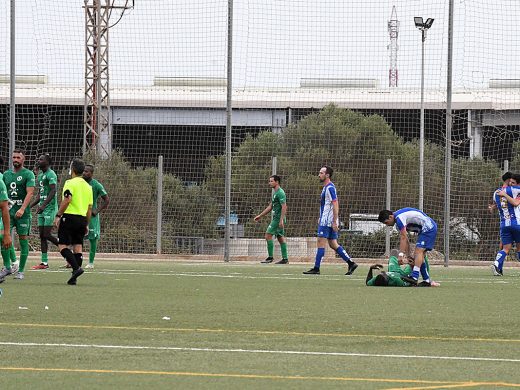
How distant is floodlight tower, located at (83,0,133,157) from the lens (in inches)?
1369

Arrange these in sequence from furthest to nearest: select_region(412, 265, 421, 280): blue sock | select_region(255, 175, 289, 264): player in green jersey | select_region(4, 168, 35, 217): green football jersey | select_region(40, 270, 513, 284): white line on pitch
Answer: select_region(255, 175, 289, 264): player in green jersey < select_region(40, 270, 513, 284): white line on pitch < select_region(4, 168, 35, 217): green football jersey < select_region(412, 265, 421, 280): blue sock

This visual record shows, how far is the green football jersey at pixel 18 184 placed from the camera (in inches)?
752

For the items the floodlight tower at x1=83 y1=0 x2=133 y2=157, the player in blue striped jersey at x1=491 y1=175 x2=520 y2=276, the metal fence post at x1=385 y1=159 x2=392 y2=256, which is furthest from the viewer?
the floodlight tower at x1=83 y1=0 x2=133 y2=157

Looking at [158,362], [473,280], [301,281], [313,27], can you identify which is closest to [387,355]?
[158,362]

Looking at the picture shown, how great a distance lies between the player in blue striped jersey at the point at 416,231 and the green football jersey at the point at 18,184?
5428 mm

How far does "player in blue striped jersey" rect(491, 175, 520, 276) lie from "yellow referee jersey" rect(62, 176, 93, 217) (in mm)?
7981

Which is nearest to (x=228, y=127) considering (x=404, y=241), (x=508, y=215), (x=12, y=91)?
(x=12, y=91)

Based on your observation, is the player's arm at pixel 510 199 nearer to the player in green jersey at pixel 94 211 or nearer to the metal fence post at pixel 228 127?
the player in green jersey at pixel 94 211

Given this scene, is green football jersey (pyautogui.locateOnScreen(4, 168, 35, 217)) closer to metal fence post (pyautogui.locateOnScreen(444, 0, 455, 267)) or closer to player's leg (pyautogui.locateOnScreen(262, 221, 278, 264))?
player's leg (pyautogui.locateOnScreen(262, 221, 278, 264))

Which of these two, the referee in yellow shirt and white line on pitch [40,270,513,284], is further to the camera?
white line on pitch [40,270,513,284]

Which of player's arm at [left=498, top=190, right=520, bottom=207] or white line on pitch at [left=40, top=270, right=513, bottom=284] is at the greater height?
player's arm at [left=498, top=190, right=520, bottom=207]

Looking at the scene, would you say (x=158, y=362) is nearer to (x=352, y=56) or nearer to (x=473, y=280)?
(x=473, y=280)

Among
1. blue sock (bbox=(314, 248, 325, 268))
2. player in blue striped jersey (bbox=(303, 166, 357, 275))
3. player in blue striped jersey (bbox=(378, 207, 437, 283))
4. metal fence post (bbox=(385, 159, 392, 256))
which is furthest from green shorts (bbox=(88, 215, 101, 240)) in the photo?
metal fence post (bbox=(385, 159, 392, 256))

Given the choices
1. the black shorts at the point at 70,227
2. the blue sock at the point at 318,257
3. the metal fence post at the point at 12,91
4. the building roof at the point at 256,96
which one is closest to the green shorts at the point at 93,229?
the blue sock at the point at 318,257
